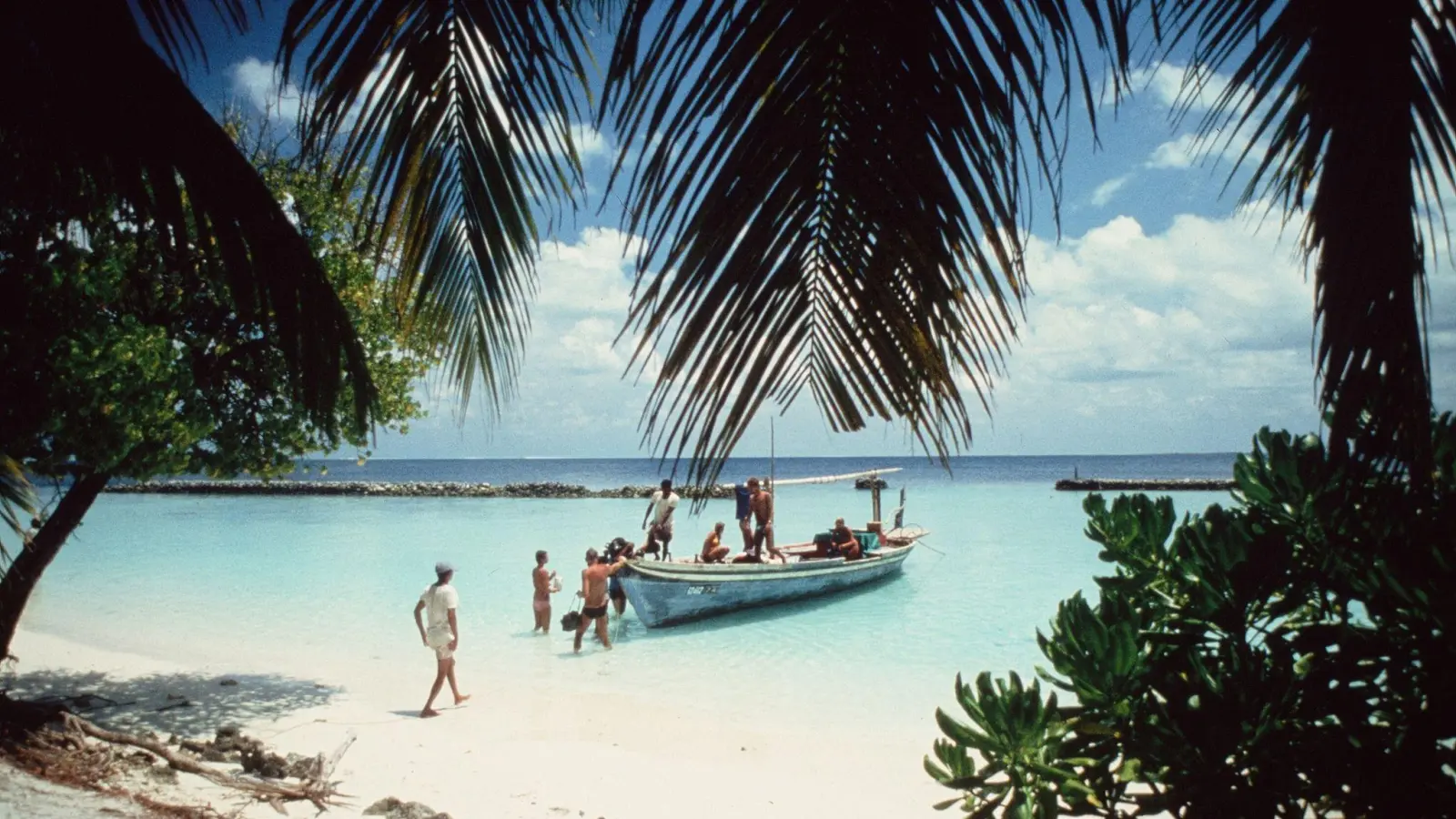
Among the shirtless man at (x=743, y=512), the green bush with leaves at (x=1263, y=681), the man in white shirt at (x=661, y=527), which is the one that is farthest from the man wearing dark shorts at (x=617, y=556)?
the green bush with leaves at (x=1263, y=681)

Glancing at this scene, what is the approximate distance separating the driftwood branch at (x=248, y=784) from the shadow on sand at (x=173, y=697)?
180 cm

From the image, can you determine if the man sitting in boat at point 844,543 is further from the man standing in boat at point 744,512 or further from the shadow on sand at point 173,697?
the shadow on sand at point 173,697

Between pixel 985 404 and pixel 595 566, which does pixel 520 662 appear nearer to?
pixel 595 566

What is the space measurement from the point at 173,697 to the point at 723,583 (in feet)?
27.5

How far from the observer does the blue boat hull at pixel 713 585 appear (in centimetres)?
1367

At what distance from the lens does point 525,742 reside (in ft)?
27.9

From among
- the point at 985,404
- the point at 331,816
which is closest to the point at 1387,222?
the point at 985,404

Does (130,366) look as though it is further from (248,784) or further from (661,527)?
(661,527)

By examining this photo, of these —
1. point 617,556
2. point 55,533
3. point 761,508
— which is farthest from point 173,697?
point 761,508

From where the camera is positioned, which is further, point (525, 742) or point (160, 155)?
point (525, 742)

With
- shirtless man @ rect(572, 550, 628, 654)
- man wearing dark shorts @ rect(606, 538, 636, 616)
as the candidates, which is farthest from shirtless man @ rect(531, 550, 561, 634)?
man wearing dark shorts @ rect(606, 538, 636, 616)

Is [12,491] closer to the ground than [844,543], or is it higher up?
higher up

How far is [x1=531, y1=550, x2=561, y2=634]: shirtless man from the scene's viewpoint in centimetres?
1287

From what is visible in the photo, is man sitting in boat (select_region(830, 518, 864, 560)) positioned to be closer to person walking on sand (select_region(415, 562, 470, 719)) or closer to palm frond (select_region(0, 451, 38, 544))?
person walking on sand (select_region(415, 562, 470, 719))
